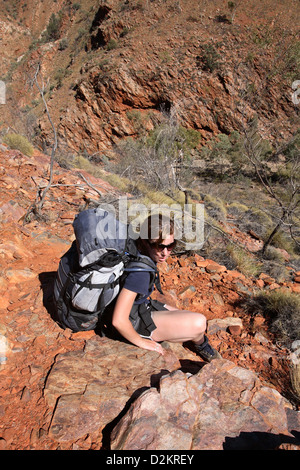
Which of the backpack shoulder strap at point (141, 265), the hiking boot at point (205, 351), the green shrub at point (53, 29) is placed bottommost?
the hiking boot at point (205, 351)

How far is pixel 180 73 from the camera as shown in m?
17.6

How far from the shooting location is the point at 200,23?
1912 cm

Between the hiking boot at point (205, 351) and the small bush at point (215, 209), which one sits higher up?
the hiking boot at point (205, 351)

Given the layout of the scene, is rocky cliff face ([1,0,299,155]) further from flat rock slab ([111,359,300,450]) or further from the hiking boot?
flat rock slab ([111,359,300,450])

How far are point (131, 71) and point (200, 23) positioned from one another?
729 cm

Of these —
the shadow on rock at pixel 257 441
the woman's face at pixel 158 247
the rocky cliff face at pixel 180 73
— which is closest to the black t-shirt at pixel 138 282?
the woman's face at pixel 158 247

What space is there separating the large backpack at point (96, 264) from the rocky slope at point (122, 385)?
35 centimetres

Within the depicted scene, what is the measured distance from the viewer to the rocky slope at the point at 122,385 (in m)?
1.27

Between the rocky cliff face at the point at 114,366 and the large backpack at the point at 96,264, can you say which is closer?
the rocky cliff face at the point at 114,366

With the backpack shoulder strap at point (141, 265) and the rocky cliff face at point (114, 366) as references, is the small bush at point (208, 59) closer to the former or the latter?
the rocky cliff face at point (114, 366)

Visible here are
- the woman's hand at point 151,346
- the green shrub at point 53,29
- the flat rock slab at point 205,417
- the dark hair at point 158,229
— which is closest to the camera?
the flat rock slab at point 205,417

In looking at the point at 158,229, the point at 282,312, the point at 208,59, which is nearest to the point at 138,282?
the point at 158,229

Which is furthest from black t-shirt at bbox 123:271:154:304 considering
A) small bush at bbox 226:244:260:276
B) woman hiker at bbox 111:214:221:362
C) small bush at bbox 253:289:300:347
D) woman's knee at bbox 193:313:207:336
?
small bush at bbox 226:244:260:276

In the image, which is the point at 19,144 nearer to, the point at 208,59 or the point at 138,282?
the point at 138,282
